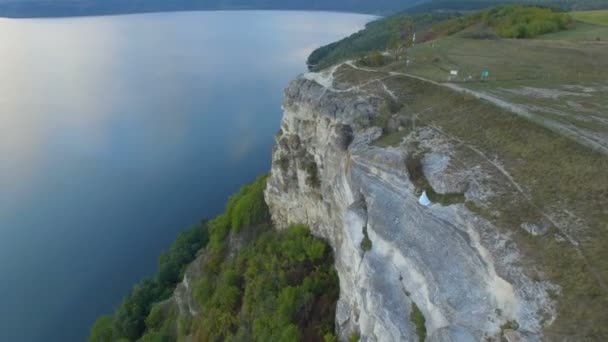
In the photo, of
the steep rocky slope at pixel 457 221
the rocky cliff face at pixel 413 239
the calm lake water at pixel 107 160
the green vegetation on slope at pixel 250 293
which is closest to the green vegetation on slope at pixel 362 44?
the calm lake water at pixel 107 160

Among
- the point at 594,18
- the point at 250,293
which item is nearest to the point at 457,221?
the point at 250,293

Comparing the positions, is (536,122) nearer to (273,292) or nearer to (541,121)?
(541,121)

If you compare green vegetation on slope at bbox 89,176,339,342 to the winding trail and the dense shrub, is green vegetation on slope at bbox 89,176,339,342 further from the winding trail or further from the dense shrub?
the dense shrub

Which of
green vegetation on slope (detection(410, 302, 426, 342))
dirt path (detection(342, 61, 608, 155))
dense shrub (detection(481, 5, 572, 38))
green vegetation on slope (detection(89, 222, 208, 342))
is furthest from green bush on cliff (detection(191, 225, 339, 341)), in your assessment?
dense shrub (detection(481, 5, 572, 38))

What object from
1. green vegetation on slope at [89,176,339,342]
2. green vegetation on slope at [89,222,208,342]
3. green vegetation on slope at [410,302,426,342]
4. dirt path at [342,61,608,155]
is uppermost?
dirt path at [342,61,608,155]

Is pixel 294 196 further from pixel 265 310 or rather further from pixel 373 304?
pixel 373 304

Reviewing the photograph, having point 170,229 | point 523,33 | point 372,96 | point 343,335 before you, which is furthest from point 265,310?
point 523,33

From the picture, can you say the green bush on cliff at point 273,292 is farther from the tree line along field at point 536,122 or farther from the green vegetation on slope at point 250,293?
the tree line along field at point 536,122
